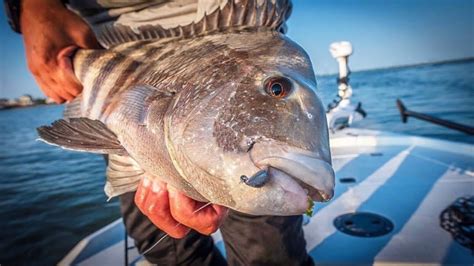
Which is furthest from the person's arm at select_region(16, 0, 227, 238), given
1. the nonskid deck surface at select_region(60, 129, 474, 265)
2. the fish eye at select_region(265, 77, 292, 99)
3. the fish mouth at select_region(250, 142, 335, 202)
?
the nonskid deck surface at select_region(60, 129, 474, 265)

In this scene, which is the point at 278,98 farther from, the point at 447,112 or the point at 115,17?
the point at 447,112

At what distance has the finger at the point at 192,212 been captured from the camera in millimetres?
1398

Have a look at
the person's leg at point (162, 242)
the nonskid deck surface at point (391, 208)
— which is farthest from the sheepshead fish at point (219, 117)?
the nonskid deck surface at point (391, 208)

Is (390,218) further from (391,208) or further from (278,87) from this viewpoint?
(278,87)

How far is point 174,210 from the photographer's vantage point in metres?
1.43

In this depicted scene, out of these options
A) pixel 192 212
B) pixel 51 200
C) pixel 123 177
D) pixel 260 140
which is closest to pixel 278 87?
pixel 260 140

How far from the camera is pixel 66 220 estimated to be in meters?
8.09

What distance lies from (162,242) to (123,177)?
0.86 m

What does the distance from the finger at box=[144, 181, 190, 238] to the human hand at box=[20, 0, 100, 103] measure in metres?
1.01

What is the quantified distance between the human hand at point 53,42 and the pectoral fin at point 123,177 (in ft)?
2.55

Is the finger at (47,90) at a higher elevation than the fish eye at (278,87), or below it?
below

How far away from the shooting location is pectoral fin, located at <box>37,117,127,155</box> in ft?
4.48

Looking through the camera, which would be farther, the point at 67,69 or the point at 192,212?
the point at 67,69

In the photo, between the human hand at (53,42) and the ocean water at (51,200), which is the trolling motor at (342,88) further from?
the human hand at (53,42)
